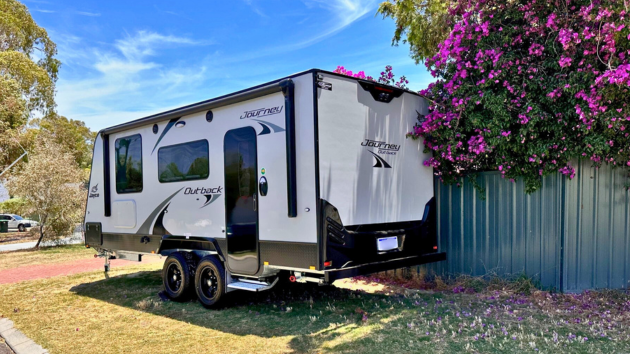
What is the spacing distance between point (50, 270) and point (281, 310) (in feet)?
25.9

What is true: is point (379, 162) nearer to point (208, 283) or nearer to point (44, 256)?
point (208, 283)

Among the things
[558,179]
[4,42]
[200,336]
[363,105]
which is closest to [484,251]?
[558,179]

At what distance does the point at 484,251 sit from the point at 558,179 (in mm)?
1506

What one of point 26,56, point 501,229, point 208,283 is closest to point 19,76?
point 26,56

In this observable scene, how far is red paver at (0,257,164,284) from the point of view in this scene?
10535 millimetres

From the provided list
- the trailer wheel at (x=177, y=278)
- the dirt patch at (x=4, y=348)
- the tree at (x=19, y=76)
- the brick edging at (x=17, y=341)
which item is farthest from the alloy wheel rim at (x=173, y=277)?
the tree at (x=19, y=76)

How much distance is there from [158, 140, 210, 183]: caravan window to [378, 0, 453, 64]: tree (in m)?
7.12

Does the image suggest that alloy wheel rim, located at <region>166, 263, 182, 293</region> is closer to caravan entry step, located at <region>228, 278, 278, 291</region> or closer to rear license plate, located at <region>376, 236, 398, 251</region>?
caravan entry step, located at <region>228, 278, 278, 291</region>

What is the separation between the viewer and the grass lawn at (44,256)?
42.8ft

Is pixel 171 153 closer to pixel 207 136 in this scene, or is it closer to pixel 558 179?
pixel 207 136

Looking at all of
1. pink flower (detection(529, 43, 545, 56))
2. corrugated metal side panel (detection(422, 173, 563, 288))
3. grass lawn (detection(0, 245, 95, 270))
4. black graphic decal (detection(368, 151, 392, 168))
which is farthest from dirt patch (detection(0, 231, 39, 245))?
pink flower (detection(529, 43, 545, 56))

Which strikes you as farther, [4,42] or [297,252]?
[4,42]

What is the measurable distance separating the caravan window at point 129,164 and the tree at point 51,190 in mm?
9223

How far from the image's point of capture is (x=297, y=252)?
5.36 m
